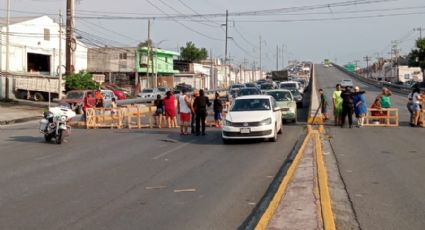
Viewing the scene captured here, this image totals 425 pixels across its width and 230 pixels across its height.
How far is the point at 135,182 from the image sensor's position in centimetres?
1143

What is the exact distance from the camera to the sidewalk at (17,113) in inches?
1328

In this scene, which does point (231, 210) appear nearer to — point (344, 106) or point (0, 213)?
point (0, 213)

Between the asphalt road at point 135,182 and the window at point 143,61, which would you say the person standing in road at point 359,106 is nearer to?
the asphalt road at point 135,182

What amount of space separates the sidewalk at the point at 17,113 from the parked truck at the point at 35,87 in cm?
455

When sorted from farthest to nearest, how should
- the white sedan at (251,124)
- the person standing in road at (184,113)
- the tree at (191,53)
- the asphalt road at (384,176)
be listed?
1. the tree at (191,53)
2. the person standing in road at (184,113)
3. the white sedan at (251,124)
4. the asphalt road at (384,176)

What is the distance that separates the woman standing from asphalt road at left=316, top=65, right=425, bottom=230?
704 centimetres

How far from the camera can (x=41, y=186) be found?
36.5 feet

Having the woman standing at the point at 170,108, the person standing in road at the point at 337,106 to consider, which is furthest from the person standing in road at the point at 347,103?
the woman standing at the point at 170,108

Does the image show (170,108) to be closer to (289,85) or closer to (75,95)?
(75,95)

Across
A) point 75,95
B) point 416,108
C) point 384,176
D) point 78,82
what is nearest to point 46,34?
point 78,82

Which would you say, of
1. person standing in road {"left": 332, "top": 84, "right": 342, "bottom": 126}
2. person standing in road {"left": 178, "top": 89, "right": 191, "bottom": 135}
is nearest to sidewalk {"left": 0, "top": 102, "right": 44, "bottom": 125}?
person standing in road {"left": 178, "top": 89, "right": 191, "bottom": 135}

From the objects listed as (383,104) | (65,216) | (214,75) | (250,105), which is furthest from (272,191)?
(214,75)

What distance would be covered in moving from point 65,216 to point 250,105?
12.4 metres

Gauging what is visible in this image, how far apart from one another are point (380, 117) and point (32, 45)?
48572 mm
